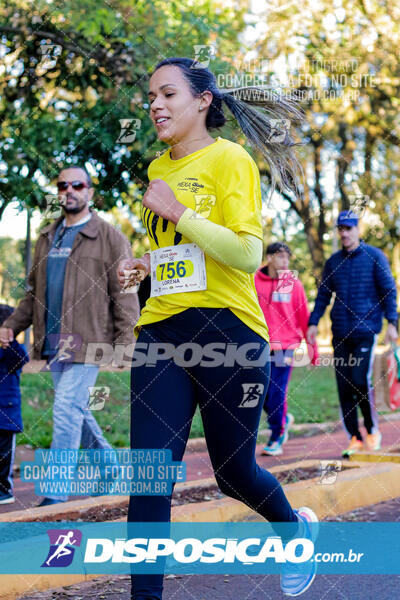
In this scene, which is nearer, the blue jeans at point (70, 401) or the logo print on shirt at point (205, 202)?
the logo print on shirt at point (205, 202)

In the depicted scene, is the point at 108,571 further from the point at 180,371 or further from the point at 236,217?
the point at 236,217

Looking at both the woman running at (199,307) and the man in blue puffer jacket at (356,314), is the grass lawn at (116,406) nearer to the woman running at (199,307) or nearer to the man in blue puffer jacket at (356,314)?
the man in blue puffer jacket at (356,314)

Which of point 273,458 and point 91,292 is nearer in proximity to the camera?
point 91,292

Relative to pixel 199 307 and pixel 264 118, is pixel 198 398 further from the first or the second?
pixel 264 118

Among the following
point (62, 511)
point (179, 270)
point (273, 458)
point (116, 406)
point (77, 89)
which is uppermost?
point (77, 89)

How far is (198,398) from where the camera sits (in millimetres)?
3096

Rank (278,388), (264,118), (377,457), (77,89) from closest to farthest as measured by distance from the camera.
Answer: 1. (264,118)
2. (377,457)
3. (278,388)
4. (77,89)

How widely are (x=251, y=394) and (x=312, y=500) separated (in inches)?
107

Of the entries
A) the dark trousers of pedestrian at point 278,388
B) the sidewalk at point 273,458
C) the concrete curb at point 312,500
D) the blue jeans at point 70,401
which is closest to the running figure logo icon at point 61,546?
the concrete curb at point 312,500

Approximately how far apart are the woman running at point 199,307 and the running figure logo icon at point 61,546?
1.14 m

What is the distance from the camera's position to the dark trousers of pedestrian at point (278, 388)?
7.72m

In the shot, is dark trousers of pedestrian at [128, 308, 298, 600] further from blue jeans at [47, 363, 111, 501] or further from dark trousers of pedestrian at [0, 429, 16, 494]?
dark trousers of pedestrian at [0, 429, 16, 494]

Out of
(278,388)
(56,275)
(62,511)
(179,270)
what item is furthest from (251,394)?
(278,388)

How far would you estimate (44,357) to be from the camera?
5.42 m
